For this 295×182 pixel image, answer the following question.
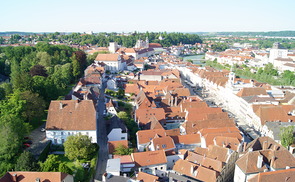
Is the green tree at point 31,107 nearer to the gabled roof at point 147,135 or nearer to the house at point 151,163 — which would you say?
the gabled roof at point 147,135

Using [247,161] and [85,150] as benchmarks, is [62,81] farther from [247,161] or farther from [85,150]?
[247,161]

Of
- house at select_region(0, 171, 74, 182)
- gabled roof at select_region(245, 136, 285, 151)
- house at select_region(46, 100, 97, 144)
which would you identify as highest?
house at select_region(46, 100, 97, 144)

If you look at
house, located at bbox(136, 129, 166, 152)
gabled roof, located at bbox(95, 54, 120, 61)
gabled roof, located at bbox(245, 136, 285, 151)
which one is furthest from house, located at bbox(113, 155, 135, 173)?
gabled roof, located at bbox(95, 54, 120, 61)

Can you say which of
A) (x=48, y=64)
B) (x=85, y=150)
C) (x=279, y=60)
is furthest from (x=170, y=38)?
(x=85, y=150)

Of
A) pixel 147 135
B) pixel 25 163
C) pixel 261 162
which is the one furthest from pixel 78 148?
pixel 261 162

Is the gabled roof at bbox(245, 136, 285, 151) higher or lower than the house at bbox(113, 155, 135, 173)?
higher

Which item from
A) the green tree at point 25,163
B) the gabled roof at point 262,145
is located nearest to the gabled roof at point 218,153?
the gabled roof at point 262,145

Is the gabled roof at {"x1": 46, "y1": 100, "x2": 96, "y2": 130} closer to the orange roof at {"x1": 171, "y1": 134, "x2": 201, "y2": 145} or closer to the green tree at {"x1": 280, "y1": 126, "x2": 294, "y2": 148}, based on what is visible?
the orange roof at {"x1": 171, "y1": 134, "x2": 201, "y2": 145}
